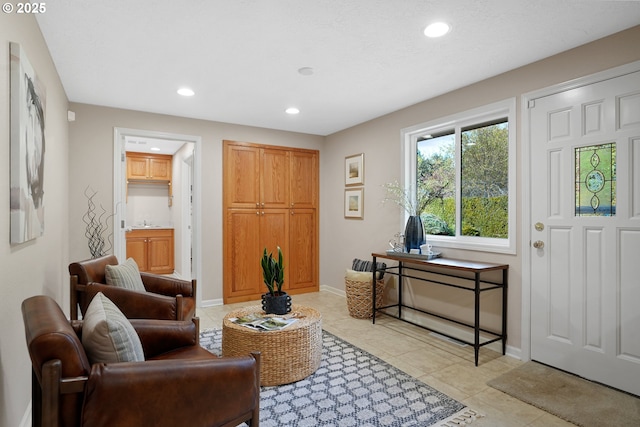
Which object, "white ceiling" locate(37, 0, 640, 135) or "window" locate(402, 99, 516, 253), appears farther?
"window" locate(402, 99, 516, 253)

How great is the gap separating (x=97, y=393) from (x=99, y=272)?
1.82 m

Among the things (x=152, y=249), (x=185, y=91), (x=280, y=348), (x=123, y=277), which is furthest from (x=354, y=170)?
(x=152, y=249)

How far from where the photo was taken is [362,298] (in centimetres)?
394

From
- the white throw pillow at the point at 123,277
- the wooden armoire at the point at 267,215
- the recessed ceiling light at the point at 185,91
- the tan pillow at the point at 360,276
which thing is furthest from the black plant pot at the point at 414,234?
the recessed ceiling light at the point at 185,91

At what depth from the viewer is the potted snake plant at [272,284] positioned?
2693 millimetres

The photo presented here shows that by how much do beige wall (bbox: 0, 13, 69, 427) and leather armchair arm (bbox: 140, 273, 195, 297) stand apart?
67cm

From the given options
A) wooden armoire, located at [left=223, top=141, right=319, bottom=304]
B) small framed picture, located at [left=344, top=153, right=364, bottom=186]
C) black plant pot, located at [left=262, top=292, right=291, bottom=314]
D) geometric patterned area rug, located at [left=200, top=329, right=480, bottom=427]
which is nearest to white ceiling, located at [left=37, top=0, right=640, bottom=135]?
small framed picture, located at [left=344, top=153, right=364, bottom=186]

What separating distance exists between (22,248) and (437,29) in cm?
273

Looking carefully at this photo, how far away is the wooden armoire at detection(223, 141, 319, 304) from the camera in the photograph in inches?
184

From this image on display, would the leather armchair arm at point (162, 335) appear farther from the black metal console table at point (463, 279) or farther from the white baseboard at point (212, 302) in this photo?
the white baseboard at point (212, 302)

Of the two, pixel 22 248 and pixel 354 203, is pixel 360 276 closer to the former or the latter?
pixel 354 203

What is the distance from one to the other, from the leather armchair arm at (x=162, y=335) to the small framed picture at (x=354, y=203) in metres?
3.06

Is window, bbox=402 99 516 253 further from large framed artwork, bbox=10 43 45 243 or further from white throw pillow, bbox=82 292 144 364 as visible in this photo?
large framed artwork, bbox=10 43 45 243

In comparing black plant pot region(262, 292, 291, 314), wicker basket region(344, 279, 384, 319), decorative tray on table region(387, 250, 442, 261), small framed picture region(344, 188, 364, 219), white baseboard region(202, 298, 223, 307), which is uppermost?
small framed picture region(344, 188, 364, 219)
